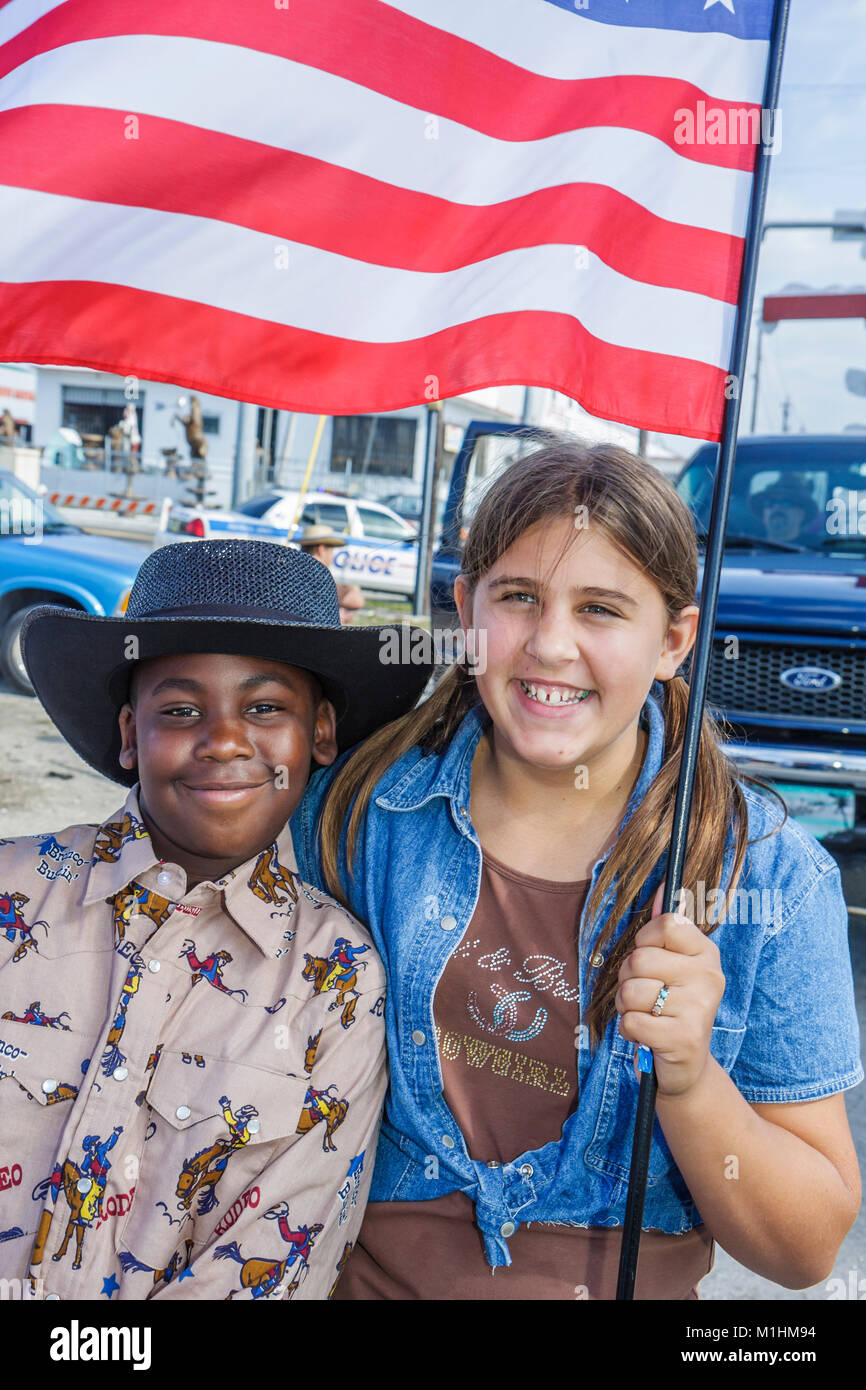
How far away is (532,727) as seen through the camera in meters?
1.96

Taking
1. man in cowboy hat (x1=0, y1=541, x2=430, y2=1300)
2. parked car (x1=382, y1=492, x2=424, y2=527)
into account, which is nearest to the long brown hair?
man in cowboy hat (x1=0, y1=541, x2=430, y2=1300)

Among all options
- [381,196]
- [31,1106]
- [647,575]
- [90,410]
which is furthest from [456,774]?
[90,410]

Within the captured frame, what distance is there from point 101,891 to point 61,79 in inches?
55.2

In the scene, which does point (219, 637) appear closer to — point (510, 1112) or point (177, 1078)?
point (177, 1078)

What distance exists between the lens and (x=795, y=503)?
579cm

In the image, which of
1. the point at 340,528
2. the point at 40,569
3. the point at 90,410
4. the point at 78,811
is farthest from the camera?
the point at 90,410

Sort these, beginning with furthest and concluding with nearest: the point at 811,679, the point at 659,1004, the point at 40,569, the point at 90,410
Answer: the point at 90,410 < the point at 40,569 < the point at 811,679 < the point at 659,1004

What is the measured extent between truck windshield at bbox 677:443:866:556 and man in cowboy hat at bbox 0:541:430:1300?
3.81 m

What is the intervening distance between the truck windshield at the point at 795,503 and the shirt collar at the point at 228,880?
3916 mm

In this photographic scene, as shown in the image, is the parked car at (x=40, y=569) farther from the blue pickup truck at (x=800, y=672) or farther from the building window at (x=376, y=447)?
the building window at (x=376, y=447)

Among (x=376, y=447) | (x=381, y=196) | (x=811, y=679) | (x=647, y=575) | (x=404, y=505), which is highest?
(x=376, y=447)

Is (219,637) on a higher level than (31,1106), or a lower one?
higher

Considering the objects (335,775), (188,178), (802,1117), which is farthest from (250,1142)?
(188,178)

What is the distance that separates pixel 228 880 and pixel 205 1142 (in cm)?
42
